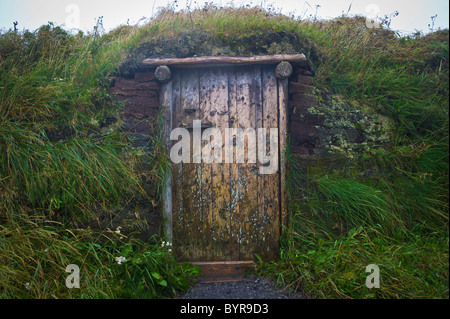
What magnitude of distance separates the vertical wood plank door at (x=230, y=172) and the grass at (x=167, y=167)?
22cm

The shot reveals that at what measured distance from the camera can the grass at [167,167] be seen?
2602 mm

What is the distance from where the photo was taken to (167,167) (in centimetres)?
331

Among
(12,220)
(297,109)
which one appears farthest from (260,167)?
(12,220)

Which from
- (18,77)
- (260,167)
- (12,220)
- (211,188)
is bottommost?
(12,220)

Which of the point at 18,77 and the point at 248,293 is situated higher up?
the point at 18,77

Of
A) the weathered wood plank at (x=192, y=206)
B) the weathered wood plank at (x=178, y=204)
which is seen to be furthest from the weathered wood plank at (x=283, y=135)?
the weathered wood plank at (x=178, y=204)

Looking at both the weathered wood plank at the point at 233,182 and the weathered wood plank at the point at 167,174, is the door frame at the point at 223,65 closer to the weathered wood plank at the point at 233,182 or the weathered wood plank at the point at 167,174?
the weathered wood plank at the point at 167,174

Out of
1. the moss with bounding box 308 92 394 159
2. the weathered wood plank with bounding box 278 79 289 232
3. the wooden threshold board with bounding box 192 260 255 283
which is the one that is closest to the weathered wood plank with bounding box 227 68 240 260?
the wooden threshold board with bounding box 192 260 255 283

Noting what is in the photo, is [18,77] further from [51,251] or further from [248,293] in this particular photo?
[248,293]

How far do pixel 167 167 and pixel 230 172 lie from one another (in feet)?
2.36

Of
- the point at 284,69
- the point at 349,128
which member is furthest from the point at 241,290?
the point at 284,69

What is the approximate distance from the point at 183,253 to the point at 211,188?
798 mm

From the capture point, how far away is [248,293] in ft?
9.18
